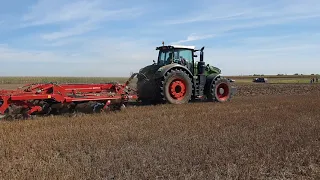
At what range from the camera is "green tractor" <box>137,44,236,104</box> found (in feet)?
39.4

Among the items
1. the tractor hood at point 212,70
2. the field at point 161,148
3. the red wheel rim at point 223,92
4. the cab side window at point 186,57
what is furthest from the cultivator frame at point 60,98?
the red wheel rim at point 223,92

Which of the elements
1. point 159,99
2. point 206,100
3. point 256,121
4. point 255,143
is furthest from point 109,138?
point 206,100

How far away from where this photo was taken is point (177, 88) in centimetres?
1230

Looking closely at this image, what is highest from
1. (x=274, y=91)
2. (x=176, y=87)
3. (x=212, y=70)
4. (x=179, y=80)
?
(x=212, y=70)

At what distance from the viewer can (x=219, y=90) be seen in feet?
45.4

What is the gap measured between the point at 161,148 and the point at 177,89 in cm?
699

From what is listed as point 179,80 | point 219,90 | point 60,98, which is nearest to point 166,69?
point 179,80

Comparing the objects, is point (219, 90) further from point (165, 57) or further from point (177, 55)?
point (165, 57)

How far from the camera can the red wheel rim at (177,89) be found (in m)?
12.1

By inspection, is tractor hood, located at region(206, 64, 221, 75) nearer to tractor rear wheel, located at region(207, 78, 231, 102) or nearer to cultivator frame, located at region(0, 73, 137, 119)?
tractor rear wheel, located at region(207, 78, 231, 102)

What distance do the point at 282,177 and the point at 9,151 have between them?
3902mm

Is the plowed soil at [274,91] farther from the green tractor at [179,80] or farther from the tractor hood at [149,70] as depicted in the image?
Result: the tractor hood at [149,70]

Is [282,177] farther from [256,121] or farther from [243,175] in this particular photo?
[256,121]

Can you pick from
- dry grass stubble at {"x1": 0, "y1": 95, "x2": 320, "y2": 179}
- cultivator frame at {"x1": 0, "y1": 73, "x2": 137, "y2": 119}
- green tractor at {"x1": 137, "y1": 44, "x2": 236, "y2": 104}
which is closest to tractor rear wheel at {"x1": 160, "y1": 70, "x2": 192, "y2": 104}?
green tractor at {"x1": 137, "y1": 44, "x2": 236, "y2": 104}
